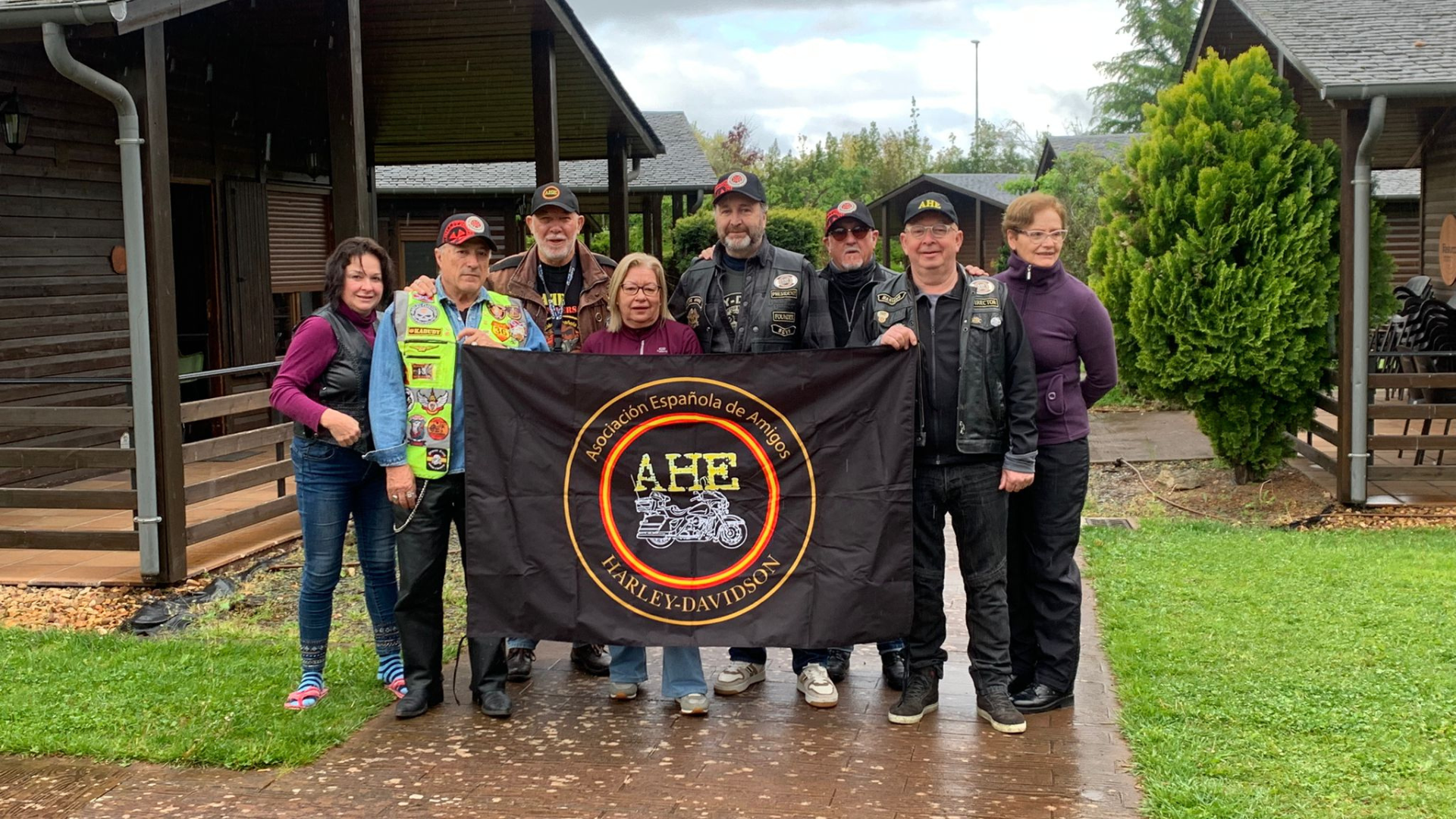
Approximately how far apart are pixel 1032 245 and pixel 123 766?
3548 mm

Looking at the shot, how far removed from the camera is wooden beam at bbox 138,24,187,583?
648 cm

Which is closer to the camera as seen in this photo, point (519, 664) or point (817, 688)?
point (817, 688)

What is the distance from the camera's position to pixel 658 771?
4.28m

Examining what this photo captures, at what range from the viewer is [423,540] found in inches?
190

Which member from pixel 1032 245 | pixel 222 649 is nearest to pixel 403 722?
pixel 222 649

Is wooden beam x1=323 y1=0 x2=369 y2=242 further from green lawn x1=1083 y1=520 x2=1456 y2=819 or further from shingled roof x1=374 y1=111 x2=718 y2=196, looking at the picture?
shingled roof x1=374 y1=111 x2=718 y2=196

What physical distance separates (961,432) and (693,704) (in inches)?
54.5

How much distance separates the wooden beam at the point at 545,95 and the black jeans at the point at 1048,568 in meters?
6.06

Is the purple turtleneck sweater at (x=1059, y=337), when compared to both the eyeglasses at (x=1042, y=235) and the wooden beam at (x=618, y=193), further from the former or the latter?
the wooden beam at (x=618, y=193)

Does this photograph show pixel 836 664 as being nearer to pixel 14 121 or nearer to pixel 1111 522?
pixel 1111 522

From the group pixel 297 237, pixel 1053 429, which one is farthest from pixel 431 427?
pixel 297 237

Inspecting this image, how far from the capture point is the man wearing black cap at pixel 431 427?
4.68 meters

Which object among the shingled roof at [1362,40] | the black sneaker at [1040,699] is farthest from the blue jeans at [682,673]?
the shingled roof at [1362,40]

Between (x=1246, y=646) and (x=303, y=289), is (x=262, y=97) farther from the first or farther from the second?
(x=1246, y=646)
